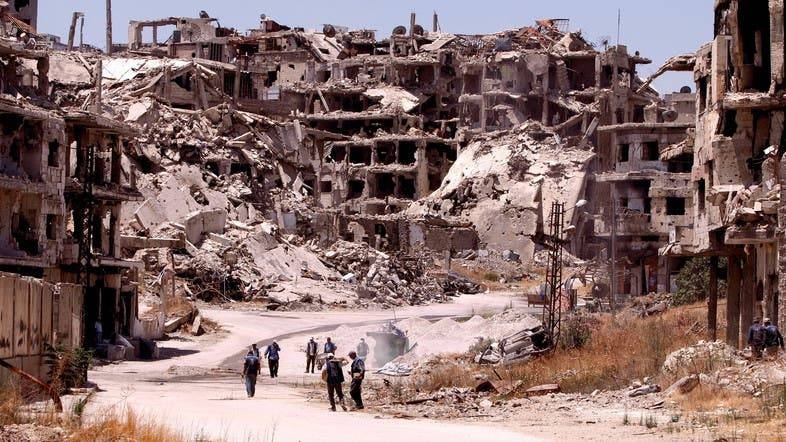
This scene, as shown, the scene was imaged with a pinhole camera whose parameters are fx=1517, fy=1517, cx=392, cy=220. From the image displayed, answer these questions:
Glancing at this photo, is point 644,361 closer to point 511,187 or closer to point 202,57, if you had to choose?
point 511,187

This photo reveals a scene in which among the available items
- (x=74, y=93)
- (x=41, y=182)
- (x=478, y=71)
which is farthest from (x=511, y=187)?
(x=41, y=182)

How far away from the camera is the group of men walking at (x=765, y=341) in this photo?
27.8 meters

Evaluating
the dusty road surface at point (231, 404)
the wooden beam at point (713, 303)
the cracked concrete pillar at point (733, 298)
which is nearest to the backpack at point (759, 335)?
the dusty road surface at point (231, 404)

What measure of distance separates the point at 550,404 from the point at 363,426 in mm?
4707

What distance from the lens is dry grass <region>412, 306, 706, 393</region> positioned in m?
31.2

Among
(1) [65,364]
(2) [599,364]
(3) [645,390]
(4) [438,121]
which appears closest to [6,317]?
(1) [65,364]

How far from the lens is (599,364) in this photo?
33875 millimetres

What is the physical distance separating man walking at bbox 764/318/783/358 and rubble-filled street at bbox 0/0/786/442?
53 mm

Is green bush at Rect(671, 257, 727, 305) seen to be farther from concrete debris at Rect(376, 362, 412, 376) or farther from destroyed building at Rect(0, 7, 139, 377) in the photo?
destroyed building at Rect(0, 7, 139, 377)

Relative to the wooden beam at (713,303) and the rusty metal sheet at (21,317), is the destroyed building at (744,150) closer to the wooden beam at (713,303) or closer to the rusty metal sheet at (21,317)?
the wooden beam at (713,303)

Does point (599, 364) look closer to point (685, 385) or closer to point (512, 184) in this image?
point (685, 385)

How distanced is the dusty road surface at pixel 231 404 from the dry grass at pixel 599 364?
364 centimetres

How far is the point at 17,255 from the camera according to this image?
41781 mm

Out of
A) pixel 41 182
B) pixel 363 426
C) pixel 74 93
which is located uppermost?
pixel 74 93
